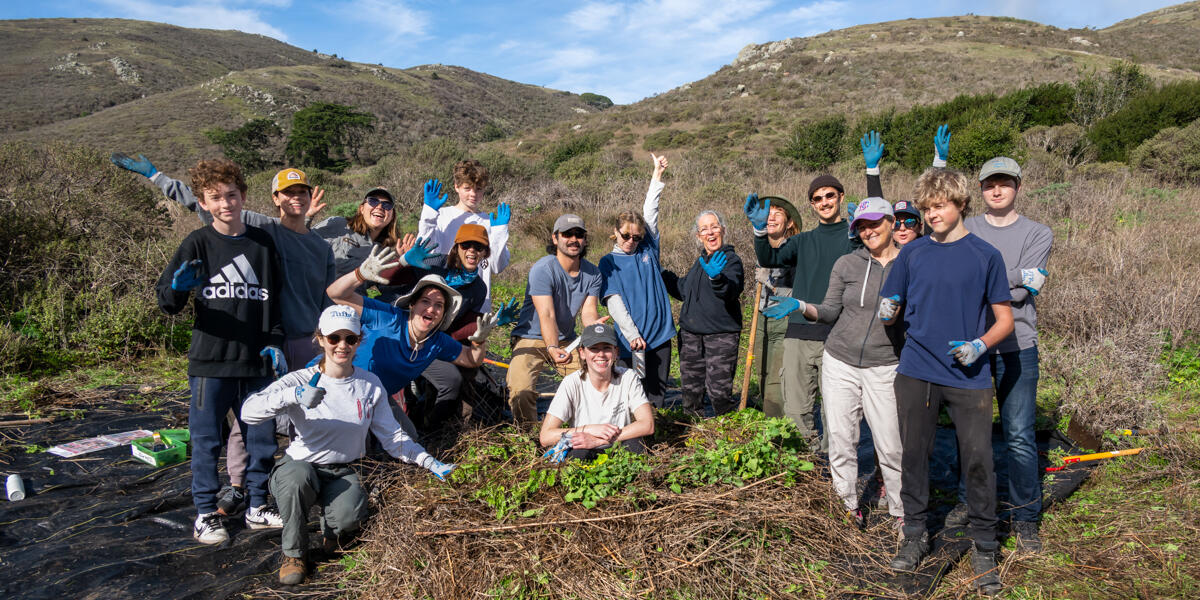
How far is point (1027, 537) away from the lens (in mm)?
3051

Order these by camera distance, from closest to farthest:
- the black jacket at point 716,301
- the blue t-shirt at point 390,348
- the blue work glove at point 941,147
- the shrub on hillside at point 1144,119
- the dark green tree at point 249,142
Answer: the blue t-shirt at point 390,348 → the blue work glove at point 941,147 → the black jacket at point 716,301 → the shrub on hillside at point 1144,119 → the dark green tree at point 249,142

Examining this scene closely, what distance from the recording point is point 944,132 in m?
3.77

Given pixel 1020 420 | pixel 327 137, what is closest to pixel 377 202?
pixel 1020 420

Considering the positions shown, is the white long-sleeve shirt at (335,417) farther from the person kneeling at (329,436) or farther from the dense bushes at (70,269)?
the dense bushes at (70,269)

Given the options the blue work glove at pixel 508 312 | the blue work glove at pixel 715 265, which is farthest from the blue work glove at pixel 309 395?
the blue work glove at pixel 715 265

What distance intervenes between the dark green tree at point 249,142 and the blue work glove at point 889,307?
29.5m

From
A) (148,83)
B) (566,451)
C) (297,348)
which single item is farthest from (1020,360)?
(148,83)

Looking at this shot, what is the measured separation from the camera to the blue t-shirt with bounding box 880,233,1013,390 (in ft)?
8.92

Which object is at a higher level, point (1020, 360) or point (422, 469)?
point (1020, 360)

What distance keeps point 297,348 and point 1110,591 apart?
13.6 ft

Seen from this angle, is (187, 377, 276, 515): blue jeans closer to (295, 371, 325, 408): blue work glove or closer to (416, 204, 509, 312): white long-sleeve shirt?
(295, 371, 325, 408): blue work glove

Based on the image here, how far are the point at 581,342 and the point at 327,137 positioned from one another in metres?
29.5

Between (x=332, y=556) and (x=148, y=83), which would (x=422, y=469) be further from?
(x=148, y=83)

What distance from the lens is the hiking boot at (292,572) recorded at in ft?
8.94
